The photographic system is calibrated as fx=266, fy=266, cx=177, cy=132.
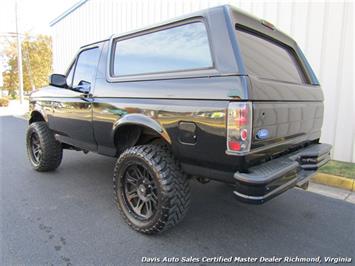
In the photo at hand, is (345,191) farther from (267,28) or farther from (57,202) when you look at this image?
(57,202)

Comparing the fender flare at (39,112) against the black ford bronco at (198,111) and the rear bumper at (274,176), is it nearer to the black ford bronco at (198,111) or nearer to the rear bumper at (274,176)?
the black ford bronco at (198,111)

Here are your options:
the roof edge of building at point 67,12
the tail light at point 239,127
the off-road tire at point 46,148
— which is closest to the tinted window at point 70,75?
the off-road tire at point 46,148

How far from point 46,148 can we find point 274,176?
3522 mm

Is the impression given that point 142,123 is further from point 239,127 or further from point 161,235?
point 161,235

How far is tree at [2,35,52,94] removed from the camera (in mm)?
32312

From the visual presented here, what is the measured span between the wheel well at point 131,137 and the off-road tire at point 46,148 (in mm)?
1684

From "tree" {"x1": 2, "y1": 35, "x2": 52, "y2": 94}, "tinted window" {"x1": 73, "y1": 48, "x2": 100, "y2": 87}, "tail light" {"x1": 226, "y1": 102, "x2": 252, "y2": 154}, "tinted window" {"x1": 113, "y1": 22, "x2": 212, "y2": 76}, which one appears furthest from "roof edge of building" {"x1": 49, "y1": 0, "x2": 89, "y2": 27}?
"tree" {"x1": 2, "y1": 35, "x2": 52, "y2": 94}

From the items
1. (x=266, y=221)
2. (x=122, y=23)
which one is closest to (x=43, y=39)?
(x=122, y=23)

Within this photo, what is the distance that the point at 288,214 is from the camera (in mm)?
3098

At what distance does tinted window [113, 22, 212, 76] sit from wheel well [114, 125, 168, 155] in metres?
0.61

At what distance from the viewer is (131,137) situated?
3047 mm

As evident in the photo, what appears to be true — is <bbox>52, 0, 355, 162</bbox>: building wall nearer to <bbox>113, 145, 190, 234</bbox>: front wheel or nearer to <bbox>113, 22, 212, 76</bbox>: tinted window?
<bbox>113, 22, 212, 76</bbox>: tinted window

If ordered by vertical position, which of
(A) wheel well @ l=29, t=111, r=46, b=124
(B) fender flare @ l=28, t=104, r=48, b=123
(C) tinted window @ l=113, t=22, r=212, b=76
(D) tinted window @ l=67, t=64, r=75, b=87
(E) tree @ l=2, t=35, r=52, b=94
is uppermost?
(E) tree @ l=2, t=35, r=52, b=94

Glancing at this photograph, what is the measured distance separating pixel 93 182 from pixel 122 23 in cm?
769
